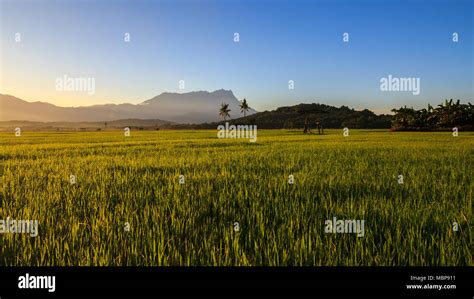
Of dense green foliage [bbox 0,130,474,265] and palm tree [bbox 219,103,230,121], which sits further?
palm tree [bbox 219,103,230,121]

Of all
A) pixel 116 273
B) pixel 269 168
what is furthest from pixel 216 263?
pixel 269 168

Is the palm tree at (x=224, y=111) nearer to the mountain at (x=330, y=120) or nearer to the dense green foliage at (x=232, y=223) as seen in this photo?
the mountain at (x=330, y=120)

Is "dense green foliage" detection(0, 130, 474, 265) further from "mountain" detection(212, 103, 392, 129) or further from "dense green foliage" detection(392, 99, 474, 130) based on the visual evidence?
"mountain" detection(212, 103, 392, 129)

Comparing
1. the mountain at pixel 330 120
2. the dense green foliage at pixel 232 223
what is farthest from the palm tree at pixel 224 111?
the dense green foliage at pixel 232 223

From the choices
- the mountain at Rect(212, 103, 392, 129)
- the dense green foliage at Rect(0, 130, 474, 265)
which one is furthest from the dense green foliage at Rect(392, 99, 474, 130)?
the dense green foliage at Rect(0, 130, 474, 265)

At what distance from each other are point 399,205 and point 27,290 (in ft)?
12.4

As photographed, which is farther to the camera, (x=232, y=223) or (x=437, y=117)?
(x=437, y=117)

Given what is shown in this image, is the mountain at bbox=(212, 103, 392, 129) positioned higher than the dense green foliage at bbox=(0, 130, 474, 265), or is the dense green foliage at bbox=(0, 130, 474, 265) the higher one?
the mountain at bbox=(212, 103, 392, 129)

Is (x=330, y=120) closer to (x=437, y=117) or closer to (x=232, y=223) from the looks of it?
(x=437, y=117)

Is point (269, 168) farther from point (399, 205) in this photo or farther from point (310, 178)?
point (399, 205)

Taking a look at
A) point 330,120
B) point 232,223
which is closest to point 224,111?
point 330,120

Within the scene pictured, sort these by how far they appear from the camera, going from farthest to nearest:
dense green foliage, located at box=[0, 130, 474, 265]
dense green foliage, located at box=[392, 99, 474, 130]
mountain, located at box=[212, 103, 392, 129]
A: mountain, located at box=[212, 103, 392, 129], dense green foliage, located at box=[392, 99, 474, 130], dense green foliage, located at box=[0, 130, 474, 265]

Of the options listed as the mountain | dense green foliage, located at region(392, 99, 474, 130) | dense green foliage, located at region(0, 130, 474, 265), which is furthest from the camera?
the mountain

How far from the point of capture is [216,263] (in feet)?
7.50
